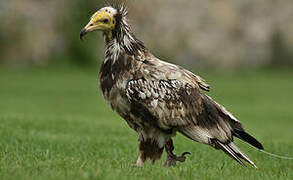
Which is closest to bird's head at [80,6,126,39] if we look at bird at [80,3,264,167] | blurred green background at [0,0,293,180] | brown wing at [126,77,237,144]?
bird at [80,3,264,167]

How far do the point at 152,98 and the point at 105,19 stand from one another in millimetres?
1278

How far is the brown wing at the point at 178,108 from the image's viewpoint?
A: 27.2 feet

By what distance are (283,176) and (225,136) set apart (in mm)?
930

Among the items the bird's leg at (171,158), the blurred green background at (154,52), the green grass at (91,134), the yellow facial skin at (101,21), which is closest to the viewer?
the green grass at (91,134)

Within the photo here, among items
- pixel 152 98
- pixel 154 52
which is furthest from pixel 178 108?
pixel 154 52

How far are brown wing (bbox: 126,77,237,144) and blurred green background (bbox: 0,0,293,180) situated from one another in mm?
3211

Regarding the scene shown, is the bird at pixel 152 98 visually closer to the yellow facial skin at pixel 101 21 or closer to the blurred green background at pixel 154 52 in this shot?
the yellow facial skin at pixel 101 21

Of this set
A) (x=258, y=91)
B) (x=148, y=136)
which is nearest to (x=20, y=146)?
(x=148, y=136)

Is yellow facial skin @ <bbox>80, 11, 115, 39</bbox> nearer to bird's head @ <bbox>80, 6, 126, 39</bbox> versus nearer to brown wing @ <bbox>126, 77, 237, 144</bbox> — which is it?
→ bird's head @ <bbox>80, 6, 126, 39</bbox>

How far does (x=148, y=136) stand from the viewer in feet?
28.4

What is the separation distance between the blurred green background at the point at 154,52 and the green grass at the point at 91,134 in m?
0.06

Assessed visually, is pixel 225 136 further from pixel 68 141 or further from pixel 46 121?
pixel 46 121

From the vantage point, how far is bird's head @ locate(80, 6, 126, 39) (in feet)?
28.0

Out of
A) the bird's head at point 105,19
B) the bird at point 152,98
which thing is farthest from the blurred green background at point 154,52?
the bird's head at point 105,19
